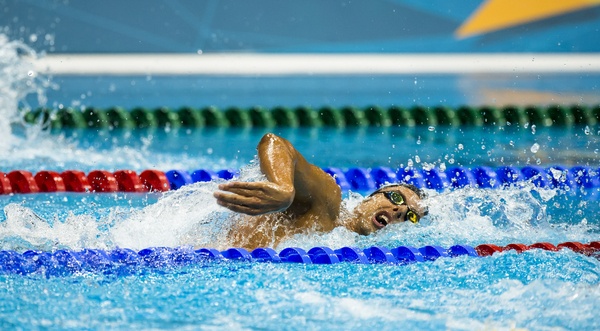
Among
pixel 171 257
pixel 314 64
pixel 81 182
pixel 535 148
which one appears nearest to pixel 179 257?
pixel 171 257

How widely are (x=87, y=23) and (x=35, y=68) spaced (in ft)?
3.52

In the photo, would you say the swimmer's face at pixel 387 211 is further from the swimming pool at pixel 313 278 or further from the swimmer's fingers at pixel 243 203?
the swimmer's fingers at pixel 243 203

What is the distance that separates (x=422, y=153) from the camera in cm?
608

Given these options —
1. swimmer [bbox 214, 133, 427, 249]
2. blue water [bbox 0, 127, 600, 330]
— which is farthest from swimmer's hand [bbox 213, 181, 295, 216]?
blue water [bbox 0, 127, 600, 330]

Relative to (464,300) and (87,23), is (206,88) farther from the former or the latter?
(464,300)

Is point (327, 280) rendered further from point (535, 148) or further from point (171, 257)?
point (535, 148)

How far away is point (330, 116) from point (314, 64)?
3.96m

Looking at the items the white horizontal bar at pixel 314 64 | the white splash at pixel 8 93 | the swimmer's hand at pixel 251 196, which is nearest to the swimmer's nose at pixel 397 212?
the swimmer's hand at pixel 251 196

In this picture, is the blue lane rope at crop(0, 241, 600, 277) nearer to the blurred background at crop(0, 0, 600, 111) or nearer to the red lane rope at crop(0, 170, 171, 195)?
the red lane rope at crop(0, 170, 171, 195)

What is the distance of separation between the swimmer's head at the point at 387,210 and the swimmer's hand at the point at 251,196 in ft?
2.67

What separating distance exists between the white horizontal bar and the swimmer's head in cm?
737

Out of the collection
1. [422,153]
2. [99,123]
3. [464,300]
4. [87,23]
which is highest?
[87,23]

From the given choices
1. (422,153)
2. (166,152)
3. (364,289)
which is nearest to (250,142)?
(166,152)

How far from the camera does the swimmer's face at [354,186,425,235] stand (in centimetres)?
332
